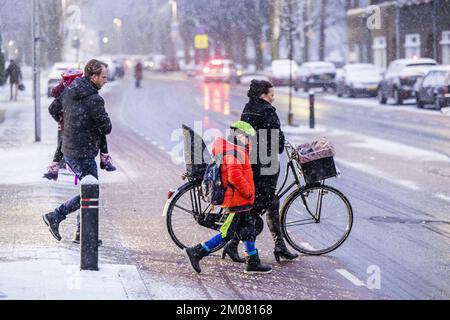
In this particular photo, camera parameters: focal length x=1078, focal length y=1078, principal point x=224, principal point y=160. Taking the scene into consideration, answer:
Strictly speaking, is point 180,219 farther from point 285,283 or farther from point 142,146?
point 142,146

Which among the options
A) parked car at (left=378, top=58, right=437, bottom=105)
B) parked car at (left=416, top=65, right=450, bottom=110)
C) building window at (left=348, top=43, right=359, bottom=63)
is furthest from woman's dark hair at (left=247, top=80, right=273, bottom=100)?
building window at (left=348, top=43, right=359, bottom=63)

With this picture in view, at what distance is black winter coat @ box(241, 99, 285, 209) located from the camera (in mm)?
9414

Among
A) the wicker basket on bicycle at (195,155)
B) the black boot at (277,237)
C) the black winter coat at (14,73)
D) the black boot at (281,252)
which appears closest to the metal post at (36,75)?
the wicker basket on bicycle at (195,155)

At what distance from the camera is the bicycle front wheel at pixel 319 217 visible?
9.98m

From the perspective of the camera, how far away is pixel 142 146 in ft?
71.4

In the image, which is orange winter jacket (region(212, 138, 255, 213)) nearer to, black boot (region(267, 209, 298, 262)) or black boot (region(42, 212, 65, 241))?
black boot (region(267, 209, 298, 262))

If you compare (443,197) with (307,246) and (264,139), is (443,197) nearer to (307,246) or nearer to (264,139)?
(307,246)

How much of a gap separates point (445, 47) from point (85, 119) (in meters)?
45.1

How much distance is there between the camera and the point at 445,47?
5294cm

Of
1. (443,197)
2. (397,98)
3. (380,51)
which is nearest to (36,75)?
(443,197)
